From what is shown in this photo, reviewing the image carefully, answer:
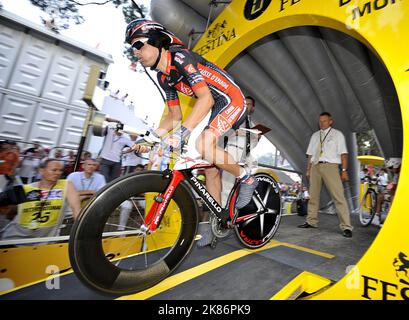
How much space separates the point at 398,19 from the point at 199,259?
2.59m

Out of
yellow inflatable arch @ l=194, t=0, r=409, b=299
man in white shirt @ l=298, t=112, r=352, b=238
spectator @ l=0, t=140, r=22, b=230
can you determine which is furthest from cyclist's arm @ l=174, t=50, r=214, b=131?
man in white shirt @ l=298, t=112, r=352, b=238

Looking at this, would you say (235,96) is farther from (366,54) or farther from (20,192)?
(366,54)

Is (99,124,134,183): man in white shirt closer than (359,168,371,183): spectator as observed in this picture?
Yes

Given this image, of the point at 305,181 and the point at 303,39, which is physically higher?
Result: the point at 303,39

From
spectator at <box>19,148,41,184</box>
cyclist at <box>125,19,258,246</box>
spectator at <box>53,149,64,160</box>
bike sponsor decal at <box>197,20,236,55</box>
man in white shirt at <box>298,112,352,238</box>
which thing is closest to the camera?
cyclist at <box>125,19,258,246</box>

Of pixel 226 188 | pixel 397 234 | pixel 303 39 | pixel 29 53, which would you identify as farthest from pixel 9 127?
pixel 397 234

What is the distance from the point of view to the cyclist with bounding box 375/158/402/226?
4.27 meters

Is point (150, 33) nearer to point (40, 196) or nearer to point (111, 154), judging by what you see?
point (40, 196)

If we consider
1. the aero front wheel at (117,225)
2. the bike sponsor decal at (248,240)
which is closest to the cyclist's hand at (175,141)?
the aero front wheel at (117,225)

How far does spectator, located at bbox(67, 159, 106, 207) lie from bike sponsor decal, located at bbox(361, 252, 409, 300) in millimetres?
3396

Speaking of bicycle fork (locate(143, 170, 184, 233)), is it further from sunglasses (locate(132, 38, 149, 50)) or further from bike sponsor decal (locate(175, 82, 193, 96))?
sunglasses (locate(132, 38, 149, 50))

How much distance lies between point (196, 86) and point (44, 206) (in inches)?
105

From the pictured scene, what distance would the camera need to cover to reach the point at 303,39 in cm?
437

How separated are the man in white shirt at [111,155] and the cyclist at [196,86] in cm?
288
